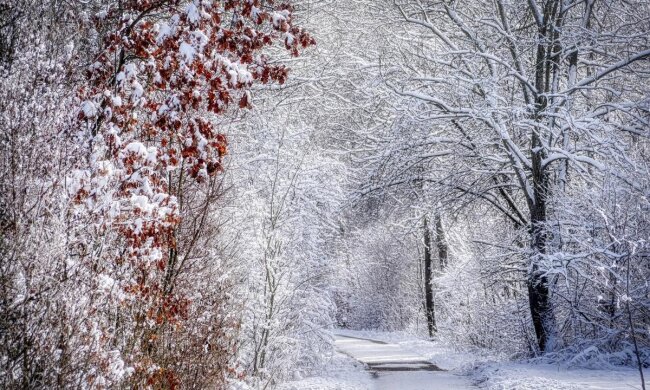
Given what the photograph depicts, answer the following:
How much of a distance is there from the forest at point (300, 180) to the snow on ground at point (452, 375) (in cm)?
12

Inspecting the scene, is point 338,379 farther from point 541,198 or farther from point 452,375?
point 541,198

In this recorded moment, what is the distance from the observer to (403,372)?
15.4 metres

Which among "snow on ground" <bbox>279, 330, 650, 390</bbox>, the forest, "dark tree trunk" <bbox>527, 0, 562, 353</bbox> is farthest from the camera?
"dark tree trunk" <bbox>527, 0, 562, 353</bbox>

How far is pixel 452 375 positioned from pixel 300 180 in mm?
7579

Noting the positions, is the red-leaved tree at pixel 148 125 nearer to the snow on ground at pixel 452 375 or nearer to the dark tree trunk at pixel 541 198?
the snow on ground at pixel 452 375

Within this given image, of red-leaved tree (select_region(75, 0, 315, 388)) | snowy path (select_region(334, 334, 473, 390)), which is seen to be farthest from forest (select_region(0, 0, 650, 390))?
snowy path (select_region(334, 334, 473, 390))

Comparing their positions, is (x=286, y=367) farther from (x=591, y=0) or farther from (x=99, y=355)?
(x=591, y=0)

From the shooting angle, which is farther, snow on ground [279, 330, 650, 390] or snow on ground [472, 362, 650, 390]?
snow on ground [279, 330, 650, 390]

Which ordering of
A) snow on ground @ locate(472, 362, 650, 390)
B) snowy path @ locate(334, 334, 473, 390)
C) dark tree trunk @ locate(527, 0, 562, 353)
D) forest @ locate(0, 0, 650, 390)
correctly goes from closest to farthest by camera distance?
forest @ locate(0, 0, 650, 390), snow on ground @ locate(472, 362, 650, 390), snowy path @ locate(334, 334, 473, 390), dark tree trunk @ locate(527, 0, 562, 353)

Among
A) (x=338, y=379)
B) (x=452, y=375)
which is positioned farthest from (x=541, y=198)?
(x=338, y=379)

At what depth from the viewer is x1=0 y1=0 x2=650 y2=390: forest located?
17.0 feet

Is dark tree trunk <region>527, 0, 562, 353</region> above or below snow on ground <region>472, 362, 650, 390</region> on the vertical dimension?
above

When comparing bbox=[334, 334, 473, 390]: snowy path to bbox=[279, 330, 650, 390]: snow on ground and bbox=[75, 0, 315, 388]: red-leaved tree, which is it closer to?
bbox=[279, 330, 650, 390]: snow on ground

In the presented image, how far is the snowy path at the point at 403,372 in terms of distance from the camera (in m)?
12.8
